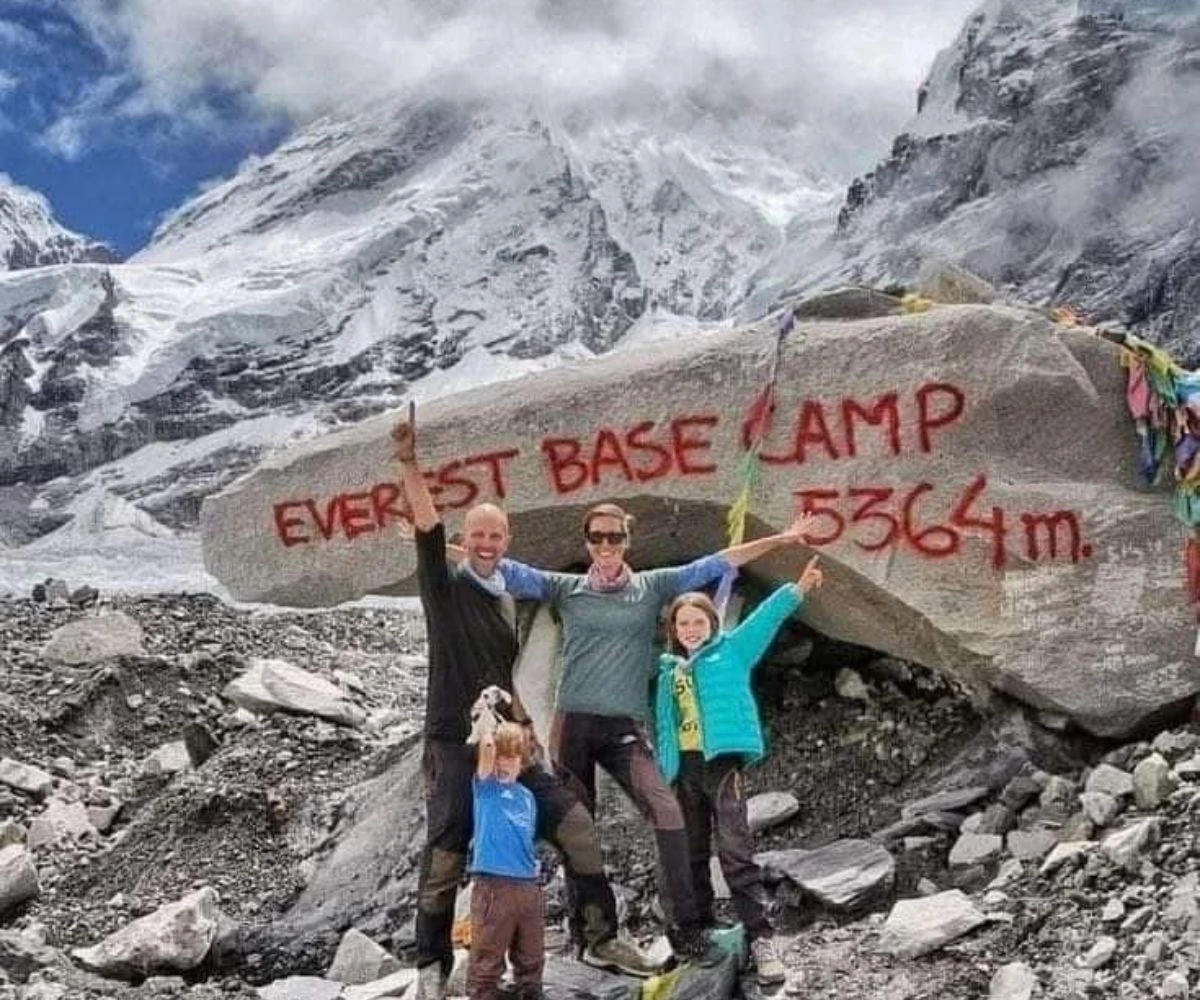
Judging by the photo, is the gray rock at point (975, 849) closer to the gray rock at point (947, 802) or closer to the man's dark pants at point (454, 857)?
the gray rock at point (947, 802)

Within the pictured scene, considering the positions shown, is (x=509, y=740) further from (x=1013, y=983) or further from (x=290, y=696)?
(x=290, y=696)

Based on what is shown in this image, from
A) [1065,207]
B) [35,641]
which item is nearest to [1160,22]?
[1065,207]

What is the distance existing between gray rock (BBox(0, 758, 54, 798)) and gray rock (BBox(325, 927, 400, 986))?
4.67 meters

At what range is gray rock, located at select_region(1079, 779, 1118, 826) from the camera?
6.91 meters

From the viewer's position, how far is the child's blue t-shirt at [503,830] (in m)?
5.52

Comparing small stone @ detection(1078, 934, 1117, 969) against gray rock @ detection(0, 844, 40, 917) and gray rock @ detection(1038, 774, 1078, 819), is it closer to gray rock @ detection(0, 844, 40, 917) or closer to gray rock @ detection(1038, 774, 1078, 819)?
gray rock @ detection(1038, 774, 1078, 819)

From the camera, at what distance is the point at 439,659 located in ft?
19.7

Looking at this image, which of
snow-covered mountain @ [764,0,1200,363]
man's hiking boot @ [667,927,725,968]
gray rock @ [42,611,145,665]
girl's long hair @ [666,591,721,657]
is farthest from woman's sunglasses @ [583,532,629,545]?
snow-covered mountain @ [764,0,1200,363]

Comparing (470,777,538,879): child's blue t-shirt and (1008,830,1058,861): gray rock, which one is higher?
(470,777,538,879): child's blue t-shirt

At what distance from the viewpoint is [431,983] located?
593cm

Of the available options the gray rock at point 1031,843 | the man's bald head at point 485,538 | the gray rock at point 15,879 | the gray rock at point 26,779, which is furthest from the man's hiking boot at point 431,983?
Result: the gray rock at point 26,779

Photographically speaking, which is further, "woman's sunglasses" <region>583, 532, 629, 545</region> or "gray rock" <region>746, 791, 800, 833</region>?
"gray rock" <region>746, 791, 800, 833</region>

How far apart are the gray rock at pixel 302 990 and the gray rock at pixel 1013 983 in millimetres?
2807

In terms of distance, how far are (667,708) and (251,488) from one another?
14.0 feet
